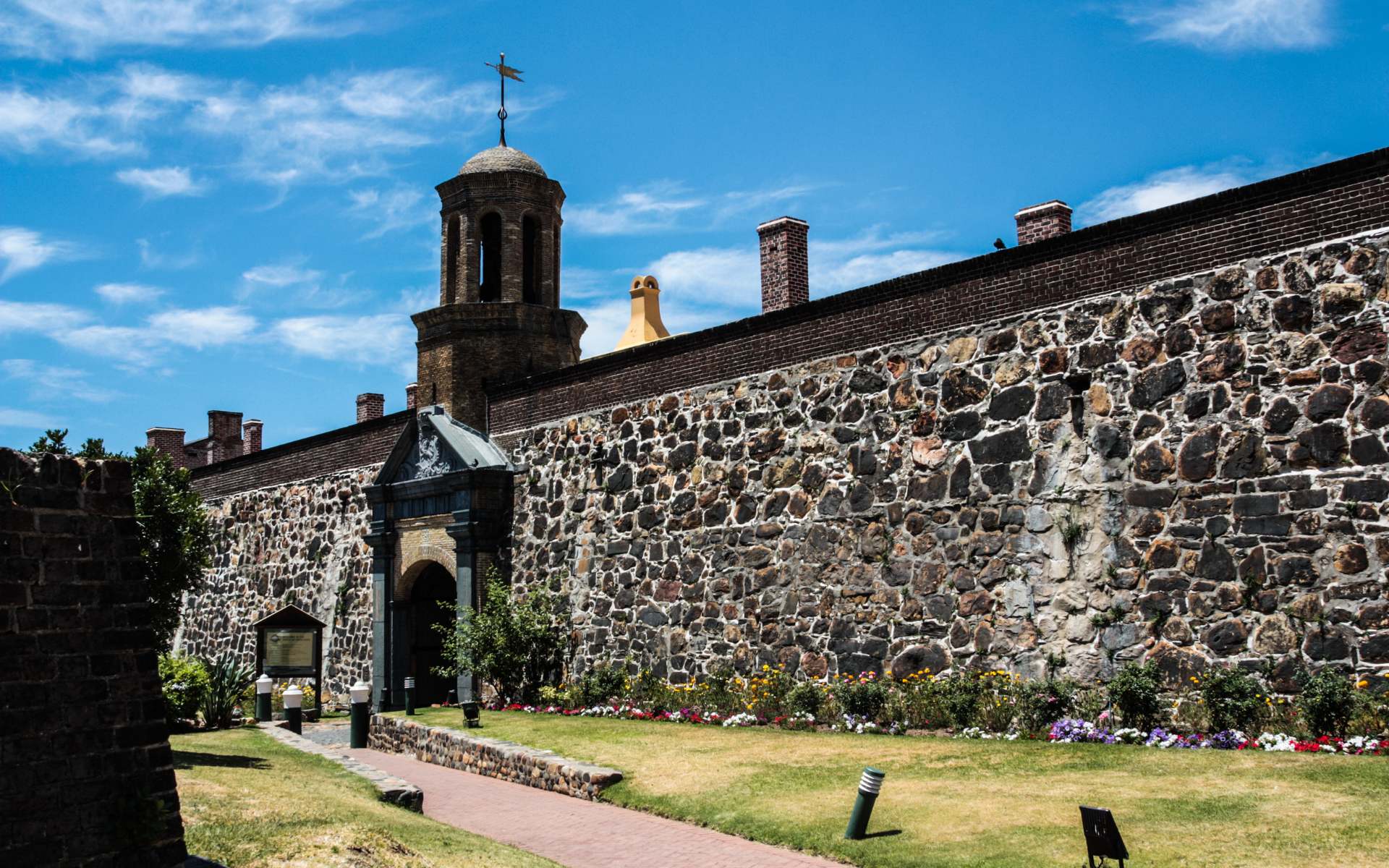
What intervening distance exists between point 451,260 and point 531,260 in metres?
1.56

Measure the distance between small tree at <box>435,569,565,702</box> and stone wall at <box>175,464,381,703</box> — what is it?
495 centimetres

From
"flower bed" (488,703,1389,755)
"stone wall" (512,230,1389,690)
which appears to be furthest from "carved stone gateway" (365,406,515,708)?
"flower bed" (488,703,1389,755)

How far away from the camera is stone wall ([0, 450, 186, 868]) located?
7.35 meters

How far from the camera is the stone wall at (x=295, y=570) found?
2539 centimetres

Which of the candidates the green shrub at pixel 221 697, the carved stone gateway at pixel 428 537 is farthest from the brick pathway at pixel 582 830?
the carved stone gateway at pixel 428 537

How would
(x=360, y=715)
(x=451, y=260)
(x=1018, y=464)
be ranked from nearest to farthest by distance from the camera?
(x=1018, y=464), (x=360, y=715), (x=451, y=260)

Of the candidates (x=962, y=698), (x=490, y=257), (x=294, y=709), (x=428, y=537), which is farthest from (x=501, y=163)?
(x=962, y=698)

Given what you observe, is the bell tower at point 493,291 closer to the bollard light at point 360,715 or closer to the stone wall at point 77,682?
the bollard light at point 360,715

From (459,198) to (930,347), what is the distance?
483 inches

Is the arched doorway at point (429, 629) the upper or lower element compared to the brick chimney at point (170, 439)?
lower

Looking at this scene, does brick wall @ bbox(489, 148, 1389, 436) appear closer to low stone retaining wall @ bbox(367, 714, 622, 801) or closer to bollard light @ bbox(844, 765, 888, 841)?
low stone retaining wall @ bbox(367, 714, 622, 801)

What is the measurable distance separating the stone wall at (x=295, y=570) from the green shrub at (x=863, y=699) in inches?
496

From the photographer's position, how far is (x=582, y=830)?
11.1m

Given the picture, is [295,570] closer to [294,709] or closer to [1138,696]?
[294,709]
